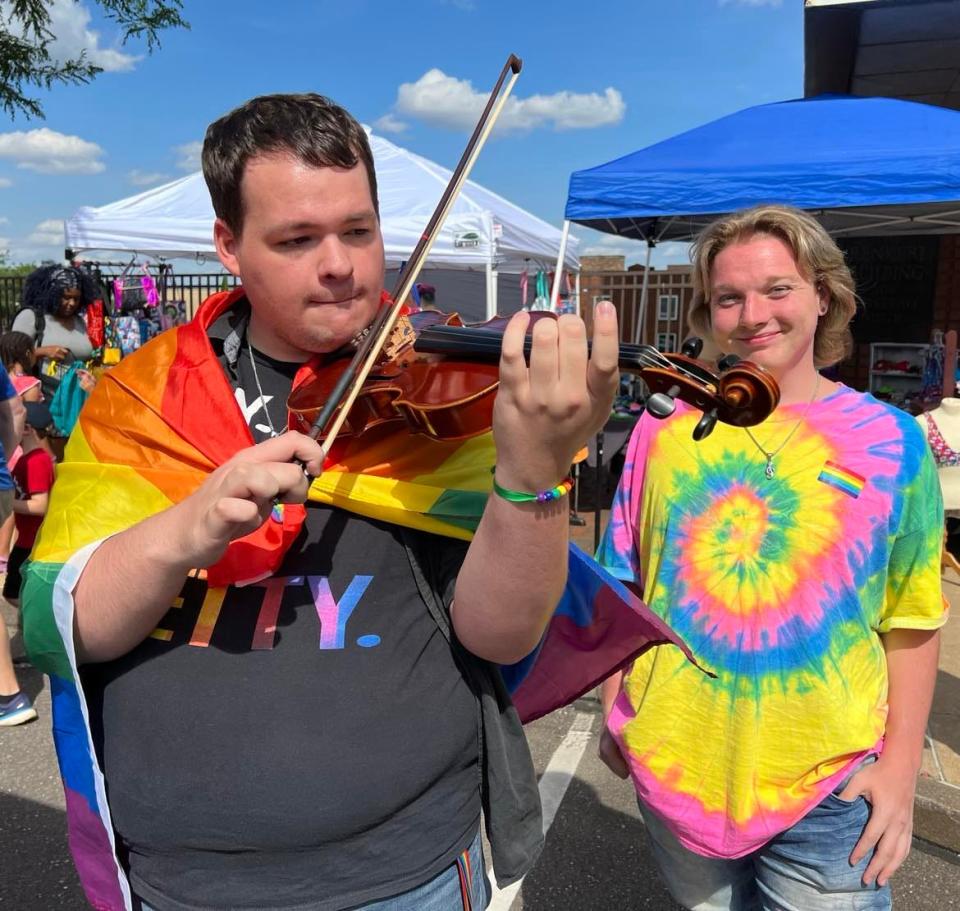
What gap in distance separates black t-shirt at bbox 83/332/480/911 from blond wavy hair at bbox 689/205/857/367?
1.00m

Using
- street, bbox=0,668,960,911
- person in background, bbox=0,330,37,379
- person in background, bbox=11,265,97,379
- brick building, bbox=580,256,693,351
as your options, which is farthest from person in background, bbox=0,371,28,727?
Answer: brick building, bbox=580,256,693,351

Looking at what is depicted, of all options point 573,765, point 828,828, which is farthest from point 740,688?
point 573,765

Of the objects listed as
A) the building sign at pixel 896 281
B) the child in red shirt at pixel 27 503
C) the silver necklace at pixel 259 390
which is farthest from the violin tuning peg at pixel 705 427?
the building sign at pixel 896 281

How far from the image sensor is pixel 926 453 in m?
1.48

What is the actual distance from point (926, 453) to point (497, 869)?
109 cm

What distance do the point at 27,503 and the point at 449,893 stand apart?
11.7 feet

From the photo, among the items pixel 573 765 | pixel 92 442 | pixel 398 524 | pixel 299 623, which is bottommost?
pixel 573 765

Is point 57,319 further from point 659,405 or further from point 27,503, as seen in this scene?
point 659,405

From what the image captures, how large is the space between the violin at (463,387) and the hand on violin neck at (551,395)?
12cm

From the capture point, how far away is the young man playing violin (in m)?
1.05

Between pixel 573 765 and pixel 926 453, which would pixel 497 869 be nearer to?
pixel 926 453

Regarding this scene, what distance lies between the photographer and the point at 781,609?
144cm

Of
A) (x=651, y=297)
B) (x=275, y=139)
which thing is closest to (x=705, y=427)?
(x=275, y=139)

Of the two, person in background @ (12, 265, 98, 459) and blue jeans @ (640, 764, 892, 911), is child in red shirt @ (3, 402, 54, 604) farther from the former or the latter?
blue jeans @ (640, 764, 892, 911)
